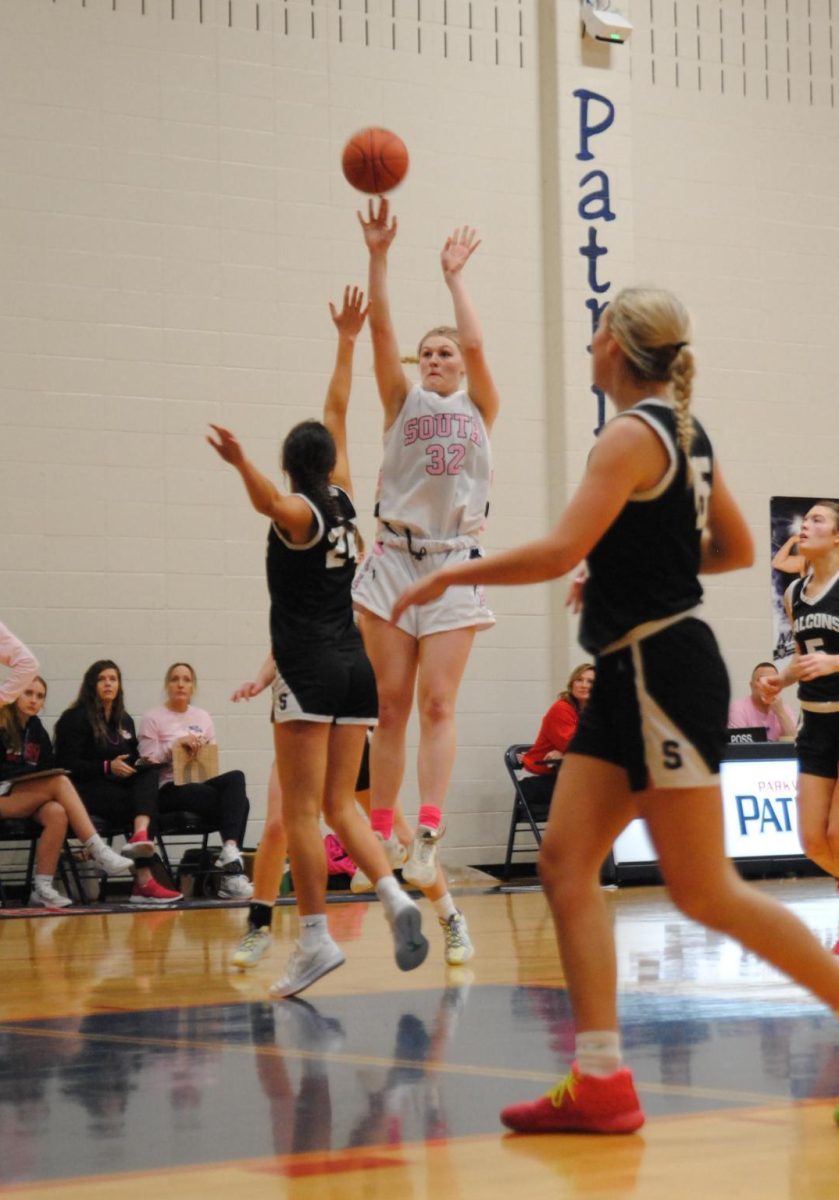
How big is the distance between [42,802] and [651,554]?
7417 mm

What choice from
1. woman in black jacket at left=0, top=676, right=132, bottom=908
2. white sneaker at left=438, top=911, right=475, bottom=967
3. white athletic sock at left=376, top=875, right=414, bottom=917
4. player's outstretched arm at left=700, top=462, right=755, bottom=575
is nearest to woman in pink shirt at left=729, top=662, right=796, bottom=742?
woman in black jacket at left=0, top=676, right=132, bottom=908

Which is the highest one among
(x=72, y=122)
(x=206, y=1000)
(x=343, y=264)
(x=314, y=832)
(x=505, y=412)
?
(x=72, y=122)

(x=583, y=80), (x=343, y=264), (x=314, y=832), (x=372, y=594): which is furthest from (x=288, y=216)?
(x=314, y=832)

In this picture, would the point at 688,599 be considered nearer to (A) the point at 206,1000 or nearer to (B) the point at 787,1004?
(B) the point at 787,1004

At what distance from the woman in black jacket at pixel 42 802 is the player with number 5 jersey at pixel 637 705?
23.1 ft

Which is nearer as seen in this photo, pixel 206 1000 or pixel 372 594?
pixel 206 1000

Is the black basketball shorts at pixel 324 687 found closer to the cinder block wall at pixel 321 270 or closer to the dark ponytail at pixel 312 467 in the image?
the dark ponytail at pixel 312 467

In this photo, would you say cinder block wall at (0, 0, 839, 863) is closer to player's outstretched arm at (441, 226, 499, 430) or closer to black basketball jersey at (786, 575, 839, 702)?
player's outstretched arm at (441, 226, 499, 430)

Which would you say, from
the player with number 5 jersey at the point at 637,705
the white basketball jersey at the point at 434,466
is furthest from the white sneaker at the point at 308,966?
the player with number 5 jersey at the point at 637,705

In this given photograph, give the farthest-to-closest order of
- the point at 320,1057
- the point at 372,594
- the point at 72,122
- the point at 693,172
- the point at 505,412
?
1. the point at 693,172
2. the point at 505,412
3. the point at 72,122
4. the point at 372,594
5. the point at 320,1057

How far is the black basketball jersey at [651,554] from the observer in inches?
119

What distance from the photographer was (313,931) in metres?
5.04

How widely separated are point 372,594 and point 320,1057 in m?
2.34

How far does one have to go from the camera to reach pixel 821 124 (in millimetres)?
13750
